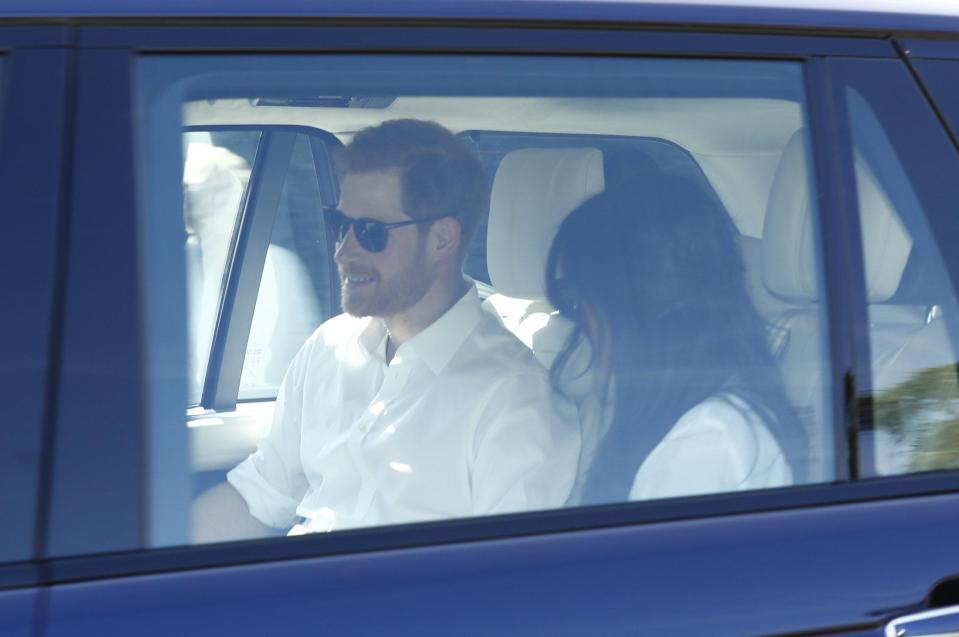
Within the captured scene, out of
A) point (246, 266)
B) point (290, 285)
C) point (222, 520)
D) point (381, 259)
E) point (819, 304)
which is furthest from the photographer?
point (246, 266)

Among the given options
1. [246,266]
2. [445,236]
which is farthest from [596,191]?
[246,266]

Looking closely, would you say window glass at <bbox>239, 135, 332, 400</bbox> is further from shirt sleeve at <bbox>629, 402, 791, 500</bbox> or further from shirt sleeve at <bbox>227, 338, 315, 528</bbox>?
shirt sleeve at <bbox>629, 402, 791, 500</bbox>

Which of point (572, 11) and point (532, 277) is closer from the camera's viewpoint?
point (572, 11)

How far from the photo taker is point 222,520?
1537 millimetres

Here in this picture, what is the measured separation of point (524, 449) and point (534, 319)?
0.75 ft

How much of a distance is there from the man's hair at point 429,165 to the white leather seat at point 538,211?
4 cm

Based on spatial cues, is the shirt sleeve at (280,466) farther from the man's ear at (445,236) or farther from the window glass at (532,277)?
the man's ear at (445,236)

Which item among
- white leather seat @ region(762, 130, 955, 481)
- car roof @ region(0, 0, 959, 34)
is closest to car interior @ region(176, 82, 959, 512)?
white leather seat @ region(762, 130, 955, 481)

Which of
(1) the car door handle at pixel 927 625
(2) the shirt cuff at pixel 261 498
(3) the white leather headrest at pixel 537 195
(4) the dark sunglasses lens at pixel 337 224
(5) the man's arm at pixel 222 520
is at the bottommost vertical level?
(1) the car door handle at pixel 927 625

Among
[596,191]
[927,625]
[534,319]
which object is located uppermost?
[596,191]

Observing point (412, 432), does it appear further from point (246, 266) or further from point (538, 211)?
point (246, 266)

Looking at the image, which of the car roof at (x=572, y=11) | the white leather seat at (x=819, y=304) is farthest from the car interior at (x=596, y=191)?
the car roof at (x=572, y=11)

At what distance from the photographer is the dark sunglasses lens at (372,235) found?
6.13 feet

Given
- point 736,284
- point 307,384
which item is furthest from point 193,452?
point 736,284
